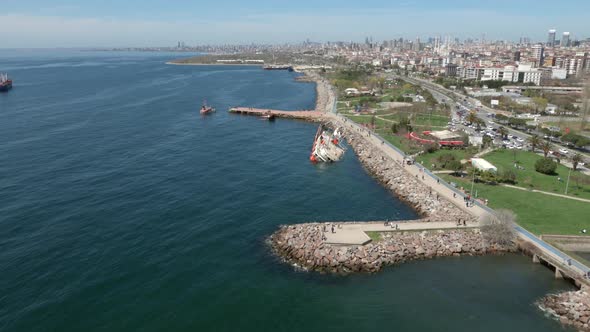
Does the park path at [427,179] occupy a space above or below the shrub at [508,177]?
below

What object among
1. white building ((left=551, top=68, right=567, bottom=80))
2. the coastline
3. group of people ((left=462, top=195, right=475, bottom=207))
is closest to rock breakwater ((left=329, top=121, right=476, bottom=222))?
the coastline

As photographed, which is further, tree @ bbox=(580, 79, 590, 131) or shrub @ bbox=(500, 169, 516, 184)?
tree @ bbox=(580, 79, 590, 131)

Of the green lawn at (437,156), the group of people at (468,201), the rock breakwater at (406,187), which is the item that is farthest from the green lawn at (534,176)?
the rock breakwater at (406,187)

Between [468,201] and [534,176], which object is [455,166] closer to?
[534,176]

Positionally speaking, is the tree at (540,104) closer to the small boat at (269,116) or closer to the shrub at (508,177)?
the shrub at (508,177)

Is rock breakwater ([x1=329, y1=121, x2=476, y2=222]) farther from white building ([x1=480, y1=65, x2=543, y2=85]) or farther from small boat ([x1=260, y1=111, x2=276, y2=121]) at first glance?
white building ([x1=480, y1=65, x2=543, y2=85])
